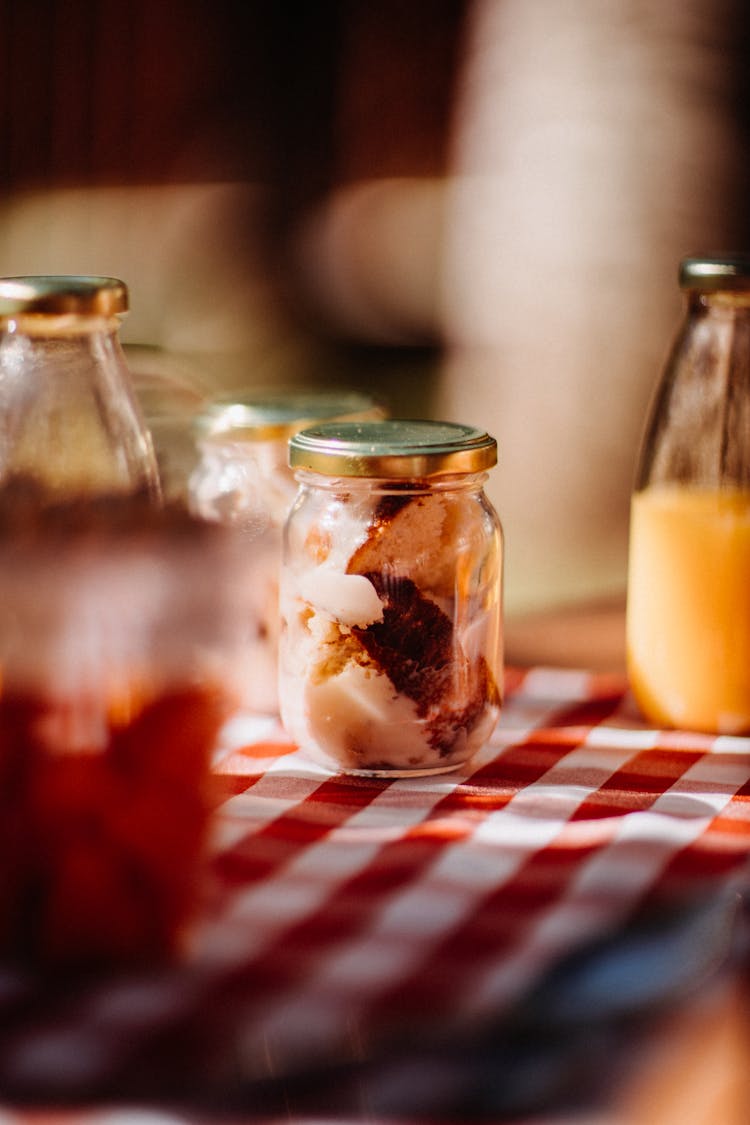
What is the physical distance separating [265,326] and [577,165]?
0.89 m

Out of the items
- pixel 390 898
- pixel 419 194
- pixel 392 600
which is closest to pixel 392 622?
pixel 392 600

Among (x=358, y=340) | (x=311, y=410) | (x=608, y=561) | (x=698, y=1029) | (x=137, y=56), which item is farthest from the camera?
(x=358, y=340)

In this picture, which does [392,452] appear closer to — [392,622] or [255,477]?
[392,622]

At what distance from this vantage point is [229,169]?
3.26 meters

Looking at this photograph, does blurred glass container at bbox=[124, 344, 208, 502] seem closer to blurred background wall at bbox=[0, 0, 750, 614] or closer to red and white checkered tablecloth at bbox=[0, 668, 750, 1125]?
red and white checkered tablecloth at bbox=[0, 668, 750, 1125]

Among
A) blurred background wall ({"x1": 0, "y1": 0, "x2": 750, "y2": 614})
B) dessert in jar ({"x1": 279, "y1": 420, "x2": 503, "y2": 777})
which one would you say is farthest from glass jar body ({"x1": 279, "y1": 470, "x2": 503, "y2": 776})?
blurred background wall ({"x1": 0, "y1": 0, "x2": 750, "y2": 614})

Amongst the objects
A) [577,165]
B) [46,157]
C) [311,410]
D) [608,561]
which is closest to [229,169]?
[46,157]

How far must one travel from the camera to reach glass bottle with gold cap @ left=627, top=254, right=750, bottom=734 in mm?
914

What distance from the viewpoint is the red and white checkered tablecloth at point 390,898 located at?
50 centimetres

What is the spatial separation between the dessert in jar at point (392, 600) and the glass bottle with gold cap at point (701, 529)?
6.0 inches

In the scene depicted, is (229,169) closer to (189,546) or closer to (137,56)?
(137,56)

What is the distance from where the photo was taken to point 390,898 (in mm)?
651

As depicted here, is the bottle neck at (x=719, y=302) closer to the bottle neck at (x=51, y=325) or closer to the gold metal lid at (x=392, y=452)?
the gold metal lid at (x=392, y=452)

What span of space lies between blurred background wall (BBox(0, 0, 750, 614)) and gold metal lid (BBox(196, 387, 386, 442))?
173cm
